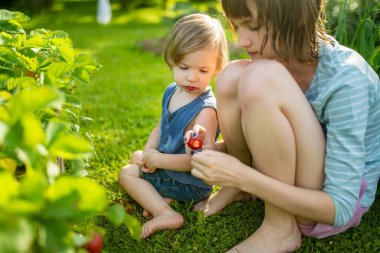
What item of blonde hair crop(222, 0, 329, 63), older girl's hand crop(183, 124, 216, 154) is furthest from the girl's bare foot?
blonde hair crop(222, 0, 329, 63)

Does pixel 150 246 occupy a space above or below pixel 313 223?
below

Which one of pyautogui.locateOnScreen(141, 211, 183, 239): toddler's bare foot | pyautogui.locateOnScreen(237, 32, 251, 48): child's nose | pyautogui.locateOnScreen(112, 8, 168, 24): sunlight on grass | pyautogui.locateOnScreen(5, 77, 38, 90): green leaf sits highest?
pyautogui.locateOnScreen(237, 32, 251, 48): child's nose

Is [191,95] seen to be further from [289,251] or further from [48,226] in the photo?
[48,226]

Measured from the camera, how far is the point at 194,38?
2.01m

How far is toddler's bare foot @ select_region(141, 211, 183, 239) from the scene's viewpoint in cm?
194

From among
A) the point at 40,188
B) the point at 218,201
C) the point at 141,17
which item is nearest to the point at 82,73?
the point at 218,201

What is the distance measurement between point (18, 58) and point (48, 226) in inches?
40.4

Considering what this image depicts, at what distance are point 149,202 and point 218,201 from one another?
279mm

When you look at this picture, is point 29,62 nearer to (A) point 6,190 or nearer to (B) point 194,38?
(B) point 194,38

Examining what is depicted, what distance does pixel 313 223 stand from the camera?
6.06 ft

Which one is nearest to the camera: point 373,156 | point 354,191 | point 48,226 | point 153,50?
point 48,226

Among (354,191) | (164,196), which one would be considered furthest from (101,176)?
(354,191)

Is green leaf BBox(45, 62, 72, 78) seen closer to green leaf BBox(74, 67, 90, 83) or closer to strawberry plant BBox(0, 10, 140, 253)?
green leaf BBox(74, 67, 90, 83)

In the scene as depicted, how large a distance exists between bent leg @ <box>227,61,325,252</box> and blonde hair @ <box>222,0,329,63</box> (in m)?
0.11
